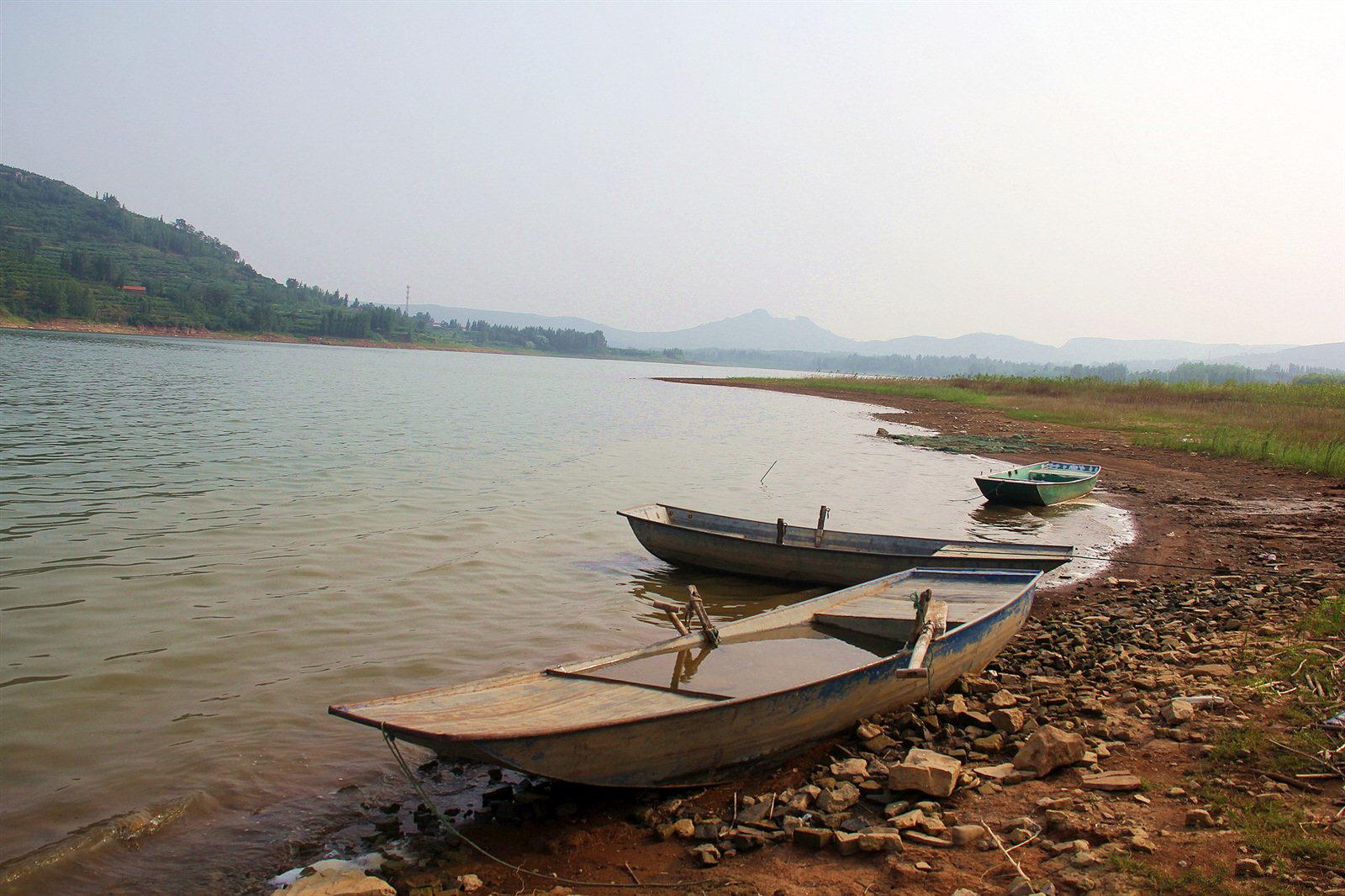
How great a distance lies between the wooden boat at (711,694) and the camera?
4902 mm

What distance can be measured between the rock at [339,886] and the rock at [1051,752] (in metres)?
4.18

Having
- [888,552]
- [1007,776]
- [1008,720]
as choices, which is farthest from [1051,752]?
[888,552]

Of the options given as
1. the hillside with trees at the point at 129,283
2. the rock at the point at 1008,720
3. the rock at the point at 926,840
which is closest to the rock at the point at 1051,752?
the rock at the point at 1008,720

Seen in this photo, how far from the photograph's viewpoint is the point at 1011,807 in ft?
16.9

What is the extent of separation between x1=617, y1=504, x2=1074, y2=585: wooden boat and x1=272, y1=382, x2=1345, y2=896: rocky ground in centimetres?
246

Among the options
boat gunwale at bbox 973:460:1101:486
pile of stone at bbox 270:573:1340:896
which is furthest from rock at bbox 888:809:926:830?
boat gunwale at bbox 973:460:1101:486

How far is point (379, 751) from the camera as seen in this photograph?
6.89 m

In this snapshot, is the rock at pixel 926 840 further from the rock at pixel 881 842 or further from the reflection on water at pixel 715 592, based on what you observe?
the reflection on water at pixel 715 592

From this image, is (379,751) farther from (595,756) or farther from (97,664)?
(97,664)

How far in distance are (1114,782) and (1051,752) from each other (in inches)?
17.4

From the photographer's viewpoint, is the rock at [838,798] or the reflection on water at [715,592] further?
the reflection on water at [715,592]

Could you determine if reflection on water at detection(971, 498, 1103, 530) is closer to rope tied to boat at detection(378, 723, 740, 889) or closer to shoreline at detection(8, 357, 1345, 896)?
shoreline at detection(8, 357, 1345, 896)

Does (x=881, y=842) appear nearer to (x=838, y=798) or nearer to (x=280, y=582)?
(x=838, y=798)

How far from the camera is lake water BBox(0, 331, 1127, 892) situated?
6047mm
